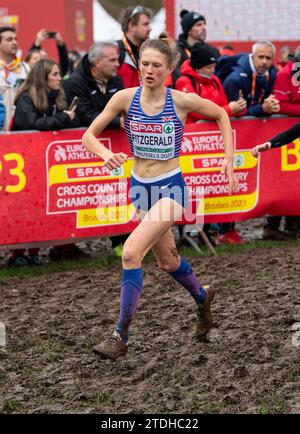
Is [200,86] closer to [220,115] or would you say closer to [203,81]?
[203,81]

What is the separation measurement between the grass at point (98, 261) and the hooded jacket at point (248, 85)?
4.85 feet

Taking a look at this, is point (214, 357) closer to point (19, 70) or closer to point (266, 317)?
point (266, 317)

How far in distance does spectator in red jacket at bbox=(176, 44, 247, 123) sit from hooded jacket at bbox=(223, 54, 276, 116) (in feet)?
0.69

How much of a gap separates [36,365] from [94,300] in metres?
1.91

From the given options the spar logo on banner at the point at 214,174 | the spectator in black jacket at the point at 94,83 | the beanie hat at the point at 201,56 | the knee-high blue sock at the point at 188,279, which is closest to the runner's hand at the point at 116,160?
the knee-high blue sock at the point at 188,279

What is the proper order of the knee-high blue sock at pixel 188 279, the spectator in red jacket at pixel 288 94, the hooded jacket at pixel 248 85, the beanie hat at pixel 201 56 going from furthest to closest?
the spectator in red jacket at pixel 288 94 < the hooded jacket at pixel 248 85 < the beanie hat at pixel 201 56 < the knee-high blue sock at pixel 188 279

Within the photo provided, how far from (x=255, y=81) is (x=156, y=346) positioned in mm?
4718

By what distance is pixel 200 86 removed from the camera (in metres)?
9.88

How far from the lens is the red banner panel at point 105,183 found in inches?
361

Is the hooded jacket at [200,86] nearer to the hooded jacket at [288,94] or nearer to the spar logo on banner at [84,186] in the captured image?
the hooded jacket at [288,94]

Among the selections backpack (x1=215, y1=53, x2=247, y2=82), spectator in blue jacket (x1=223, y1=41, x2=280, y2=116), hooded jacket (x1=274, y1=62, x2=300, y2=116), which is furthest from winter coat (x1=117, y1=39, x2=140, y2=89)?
hooded jacket (x1=274, y1=62, x2=300, y2=116)

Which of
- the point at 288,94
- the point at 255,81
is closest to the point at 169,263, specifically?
the point at 255,81

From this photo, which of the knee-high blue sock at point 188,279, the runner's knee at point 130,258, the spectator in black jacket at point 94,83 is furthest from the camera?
the spectator in black jacket at point 94,83

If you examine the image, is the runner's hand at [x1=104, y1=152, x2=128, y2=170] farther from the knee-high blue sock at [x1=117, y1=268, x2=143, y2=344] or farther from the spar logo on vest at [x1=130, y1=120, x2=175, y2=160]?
the knee-high blue sock at [x1=117, y1=268, x2=143, y2=344]
